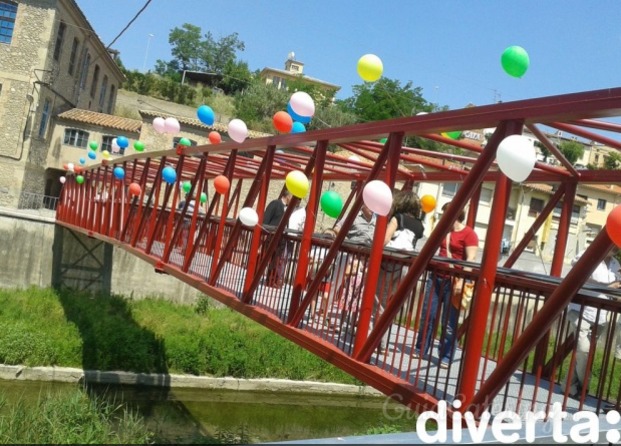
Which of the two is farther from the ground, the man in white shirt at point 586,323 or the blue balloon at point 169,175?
the blue balloon at point 169,175

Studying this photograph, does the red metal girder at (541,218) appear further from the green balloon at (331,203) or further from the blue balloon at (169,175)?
the blue balloon at (169,175)

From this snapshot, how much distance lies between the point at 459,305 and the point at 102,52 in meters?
34.9

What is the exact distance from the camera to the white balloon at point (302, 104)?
5996 mm

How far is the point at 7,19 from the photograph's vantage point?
27469 millimetres

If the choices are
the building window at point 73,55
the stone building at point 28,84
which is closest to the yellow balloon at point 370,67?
the stone building at point 28,84

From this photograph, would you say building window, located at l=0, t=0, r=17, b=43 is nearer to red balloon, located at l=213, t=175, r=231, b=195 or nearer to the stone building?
the stone building

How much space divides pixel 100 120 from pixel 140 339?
628 inches

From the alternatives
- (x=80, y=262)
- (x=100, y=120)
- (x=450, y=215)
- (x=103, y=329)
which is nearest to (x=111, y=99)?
(x=100, y=120)

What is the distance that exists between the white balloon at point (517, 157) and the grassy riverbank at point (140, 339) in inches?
624

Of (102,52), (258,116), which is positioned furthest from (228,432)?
(258,116)

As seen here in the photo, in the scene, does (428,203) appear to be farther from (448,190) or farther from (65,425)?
(448,190)

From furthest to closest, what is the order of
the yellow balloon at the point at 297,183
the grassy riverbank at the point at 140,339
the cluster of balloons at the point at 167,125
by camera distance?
the grassy riverbank at the point at 140,339 → the cluster of balloons at the point at 167,125 → the yellow balloon at the point at 297,183

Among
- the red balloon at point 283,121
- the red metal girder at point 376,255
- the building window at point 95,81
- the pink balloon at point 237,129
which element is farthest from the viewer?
the building window at point 95,81

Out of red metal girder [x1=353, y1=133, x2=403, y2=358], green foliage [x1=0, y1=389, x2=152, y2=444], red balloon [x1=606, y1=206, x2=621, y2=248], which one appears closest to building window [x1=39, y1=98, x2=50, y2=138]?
green foliage [x1=0, y1=389, x2=152, y2=444]
